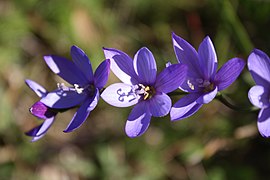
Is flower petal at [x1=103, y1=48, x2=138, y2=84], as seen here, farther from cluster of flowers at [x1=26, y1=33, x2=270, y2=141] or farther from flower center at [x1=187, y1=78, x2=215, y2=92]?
flower center at [x1=187, y1=78, x2=215, y2=92]

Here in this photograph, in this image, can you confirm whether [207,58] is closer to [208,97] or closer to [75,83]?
[208,97]

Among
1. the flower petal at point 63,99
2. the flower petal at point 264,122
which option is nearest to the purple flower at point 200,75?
the flower petal at point 264,122

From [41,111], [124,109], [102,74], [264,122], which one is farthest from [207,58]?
[124,109]

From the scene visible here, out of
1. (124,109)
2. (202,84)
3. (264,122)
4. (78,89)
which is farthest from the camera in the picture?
(124,109)

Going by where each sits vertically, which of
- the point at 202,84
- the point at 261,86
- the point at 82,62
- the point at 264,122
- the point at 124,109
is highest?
the point at 82,62

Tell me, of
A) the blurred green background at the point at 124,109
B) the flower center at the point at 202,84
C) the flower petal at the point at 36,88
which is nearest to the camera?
the flower center at the point at 202,84

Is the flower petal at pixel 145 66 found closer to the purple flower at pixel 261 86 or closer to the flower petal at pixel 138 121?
the flower petal at pixel 138 121

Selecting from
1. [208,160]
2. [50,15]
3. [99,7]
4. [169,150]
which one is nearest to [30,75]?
[50,15]

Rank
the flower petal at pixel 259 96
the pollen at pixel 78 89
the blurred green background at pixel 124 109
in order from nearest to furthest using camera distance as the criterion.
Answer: the flower petal at pixel 259 96 → the pollen at pixel 78 89 → the blurred green background at pixel 124 109
